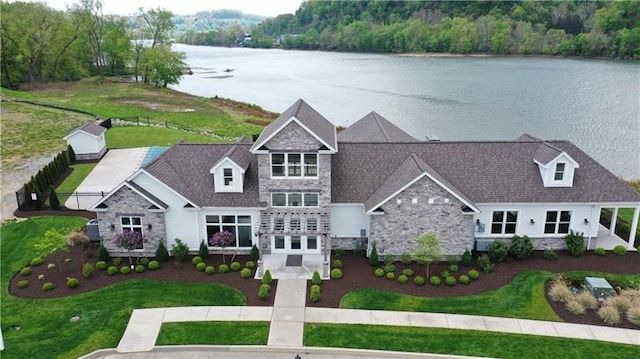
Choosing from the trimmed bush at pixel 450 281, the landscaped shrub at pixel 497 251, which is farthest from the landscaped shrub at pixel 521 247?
the trimmed bush at pixel 450 281

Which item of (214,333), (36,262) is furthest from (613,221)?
(36,262)

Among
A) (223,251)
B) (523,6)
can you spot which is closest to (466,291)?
(223,251)

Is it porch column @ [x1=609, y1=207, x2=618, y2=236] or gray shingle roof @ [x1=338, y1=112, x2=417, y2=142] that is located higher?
gray shingle roof @ [x1=338, y1=112, x2=417, y2=142]

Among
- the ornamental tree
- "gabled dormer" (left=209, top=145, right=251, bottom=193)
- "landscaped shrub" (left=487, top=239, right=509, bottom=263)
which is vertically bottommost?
"landscaped shrub" (left=487, top=239, right=509, bottom=263)

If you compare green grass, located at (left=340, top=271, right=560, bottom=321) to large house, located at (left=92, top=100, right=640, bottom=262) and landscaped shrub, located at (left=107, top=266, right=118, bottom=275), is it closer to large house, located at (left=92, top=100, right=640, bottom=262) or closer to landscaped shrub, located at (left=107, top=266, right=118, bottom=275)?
large house, located at (left=92, top=100, right=640, bottom=262)

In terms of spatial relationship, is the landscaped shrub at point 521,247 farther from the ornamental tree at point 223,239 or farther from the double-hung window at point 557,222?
the ornamental tree at point 223,239

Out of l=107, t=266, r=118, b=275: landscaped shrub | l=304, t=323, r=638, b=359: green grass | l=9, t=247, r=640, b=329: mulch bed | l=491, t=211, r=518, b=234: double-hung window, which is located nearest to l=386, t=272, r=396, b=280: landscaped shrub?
l=9, t=247, r=640, b=329: mulch bed
